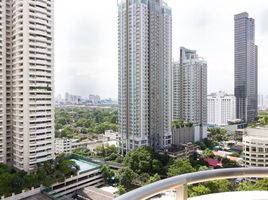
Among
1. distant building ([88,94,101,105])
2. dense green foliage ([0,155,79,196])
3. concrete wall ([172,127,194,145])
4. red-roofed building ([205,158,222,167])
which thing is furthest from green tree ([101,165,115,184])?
distant building ([88,94,101,105])

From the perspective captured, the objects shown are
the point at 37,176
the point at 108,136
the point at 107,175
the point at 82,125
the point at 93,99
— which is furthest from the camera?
the point at 93,99

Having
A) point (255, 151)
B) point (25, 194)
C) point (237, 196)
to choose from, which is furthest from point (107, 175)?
point (237, 196)

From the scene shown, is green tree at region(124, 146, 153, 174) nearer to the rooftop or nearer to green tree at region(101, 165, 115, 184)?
green tree at region(101, 165, 115, 184)

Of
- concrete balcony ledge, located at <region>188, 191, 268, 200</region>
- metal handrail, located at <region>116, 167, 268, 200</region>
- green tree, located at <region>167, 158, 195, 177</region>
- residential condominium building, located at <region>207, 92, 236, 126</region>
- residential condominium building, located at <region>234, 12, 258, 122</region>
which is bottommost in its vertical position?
green tree, located at <region>167, 158, 195, 177</region>

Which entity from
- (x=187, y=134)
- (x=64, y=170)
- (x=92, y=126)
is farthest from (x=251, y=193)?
(x=92, y=126)

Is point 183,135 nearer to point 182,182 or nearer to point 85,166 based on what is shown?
point 85,166
